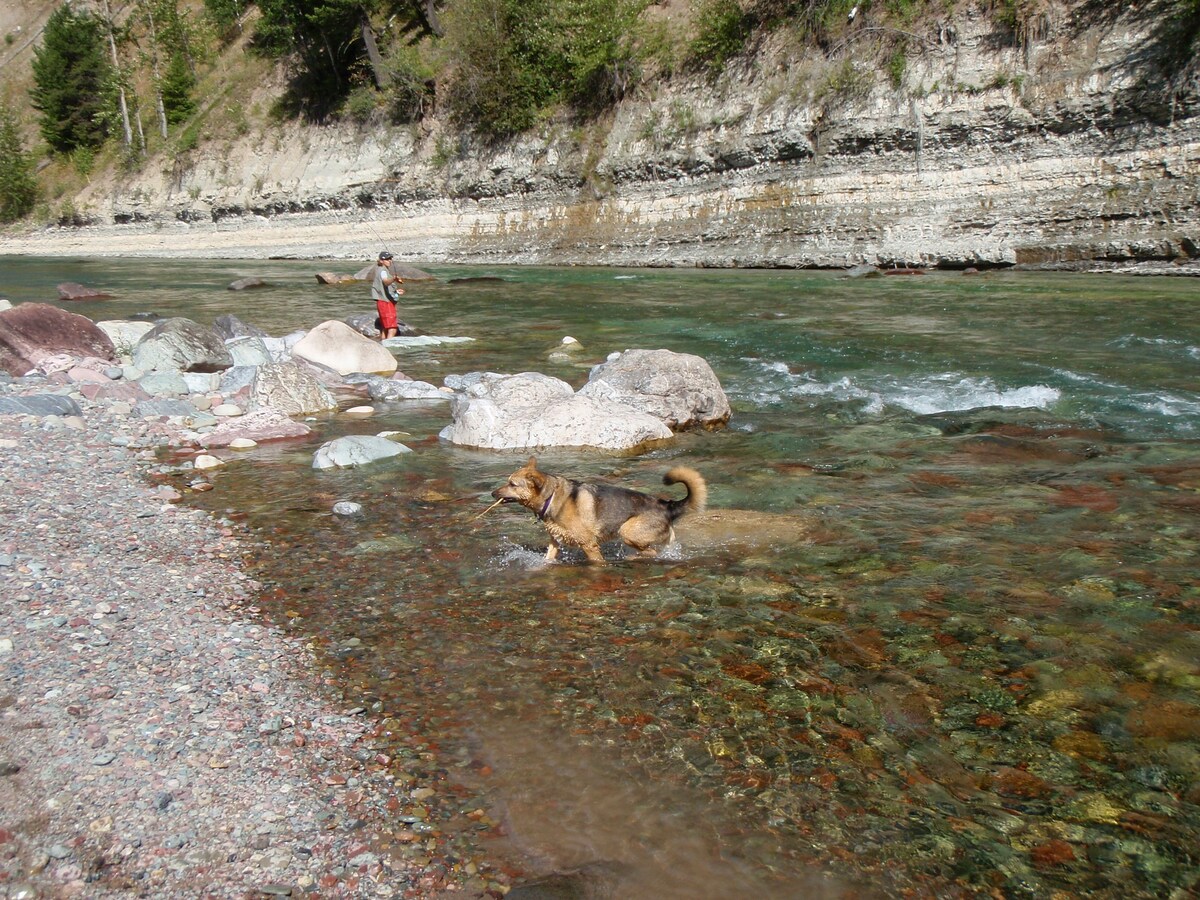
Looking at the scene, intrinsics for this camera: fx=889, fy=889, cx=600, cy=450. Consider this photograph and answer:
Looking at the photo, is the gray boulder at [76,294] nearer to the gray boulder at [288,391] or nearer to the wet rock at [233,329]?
the wet rock at [233,329]

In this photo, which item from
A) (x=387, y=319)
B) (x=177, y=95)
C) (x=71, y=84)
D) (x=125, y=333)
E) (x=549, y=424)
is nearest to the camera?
(x=549, y=424)

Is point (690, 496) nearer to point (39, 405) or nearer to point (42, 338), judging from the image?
point (39, 405)

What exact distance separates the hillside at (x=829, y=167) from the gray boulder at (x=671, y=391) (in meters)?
17.4

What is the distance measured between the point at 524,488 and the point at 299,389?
5.94 m

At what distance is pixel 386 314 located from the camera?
16531mm

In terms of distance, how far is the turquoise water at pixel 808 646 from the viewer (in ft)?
10.4

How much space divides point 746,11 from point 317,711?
35.4 meters

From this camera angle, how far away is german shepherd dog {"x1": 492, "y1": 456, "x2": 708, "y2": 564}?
5746mm

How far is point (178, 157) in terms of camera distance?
55.1 m

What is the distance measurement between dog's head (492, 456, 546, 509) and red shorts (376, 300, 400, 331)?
11.6 meters

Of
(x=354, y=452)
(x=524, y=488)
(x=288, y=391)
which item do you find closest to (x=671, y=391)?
(x=354, y=452)

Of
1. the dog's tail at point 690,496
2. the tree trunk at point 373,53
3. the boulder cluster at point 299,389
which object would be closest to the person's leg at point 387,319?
the boulder cluster at point 299,389

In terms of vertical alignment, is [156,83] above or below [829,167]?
above

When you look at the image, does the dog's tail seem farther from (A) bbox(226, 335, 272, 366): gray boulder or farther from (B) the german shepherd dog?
(A) bbox(226, 335, 272, 366): gray boulder
